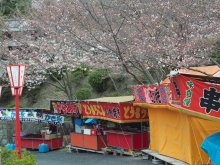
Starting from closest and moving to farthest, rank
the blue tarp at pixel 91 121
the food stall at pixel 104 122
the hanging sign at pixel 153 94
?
the hanging sign at pixel 153 94, the food stall at pixel 104 122, the blue tarp at pixel 91 121

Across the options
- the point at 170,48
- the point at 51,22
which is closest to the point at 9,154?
the point at 170,48

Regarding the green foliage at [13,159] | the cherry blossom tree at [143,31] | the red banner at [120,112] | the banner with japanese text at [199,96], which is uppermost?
the cherry blossom tree at [143,31]

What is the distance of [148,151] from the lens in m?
17.6

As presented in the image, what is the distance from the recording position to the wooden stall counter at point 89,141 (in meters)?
20.8

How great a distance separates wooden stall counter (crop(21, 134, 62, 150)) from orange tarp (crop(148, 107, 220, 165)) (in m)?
7.99

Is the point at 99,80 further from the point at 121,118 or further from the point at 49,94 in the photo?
the point at 121,118

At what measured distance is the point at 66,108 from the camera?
21.7m

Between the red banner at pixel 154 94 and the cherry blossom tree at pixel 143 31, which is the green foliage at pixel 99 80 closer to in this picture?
the cherry blossom tree at pixel 143 31

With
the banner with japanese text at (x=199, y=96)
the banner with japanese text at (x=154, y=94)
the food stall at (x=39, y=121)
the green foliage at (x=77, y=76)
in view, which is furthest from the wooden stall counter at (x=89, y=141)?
the green foliage at (x=77, y=76)

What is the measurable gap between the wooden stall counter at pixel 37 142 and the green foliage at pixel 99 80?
712 centimetres

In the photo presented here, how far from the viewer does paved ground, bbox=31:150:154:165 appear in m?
17.6

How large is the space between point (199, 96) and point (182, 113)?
A: 4703mm

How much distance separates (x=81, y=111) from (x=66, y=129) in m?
4.91

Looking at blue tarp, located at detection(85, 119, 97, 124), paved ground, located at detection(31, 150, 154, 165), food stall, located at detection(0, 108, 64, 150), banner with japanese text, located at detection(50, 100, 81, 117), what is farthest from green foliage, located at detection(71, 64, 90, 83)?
blue tarp, located at detection(85, 119, 97, 124)
